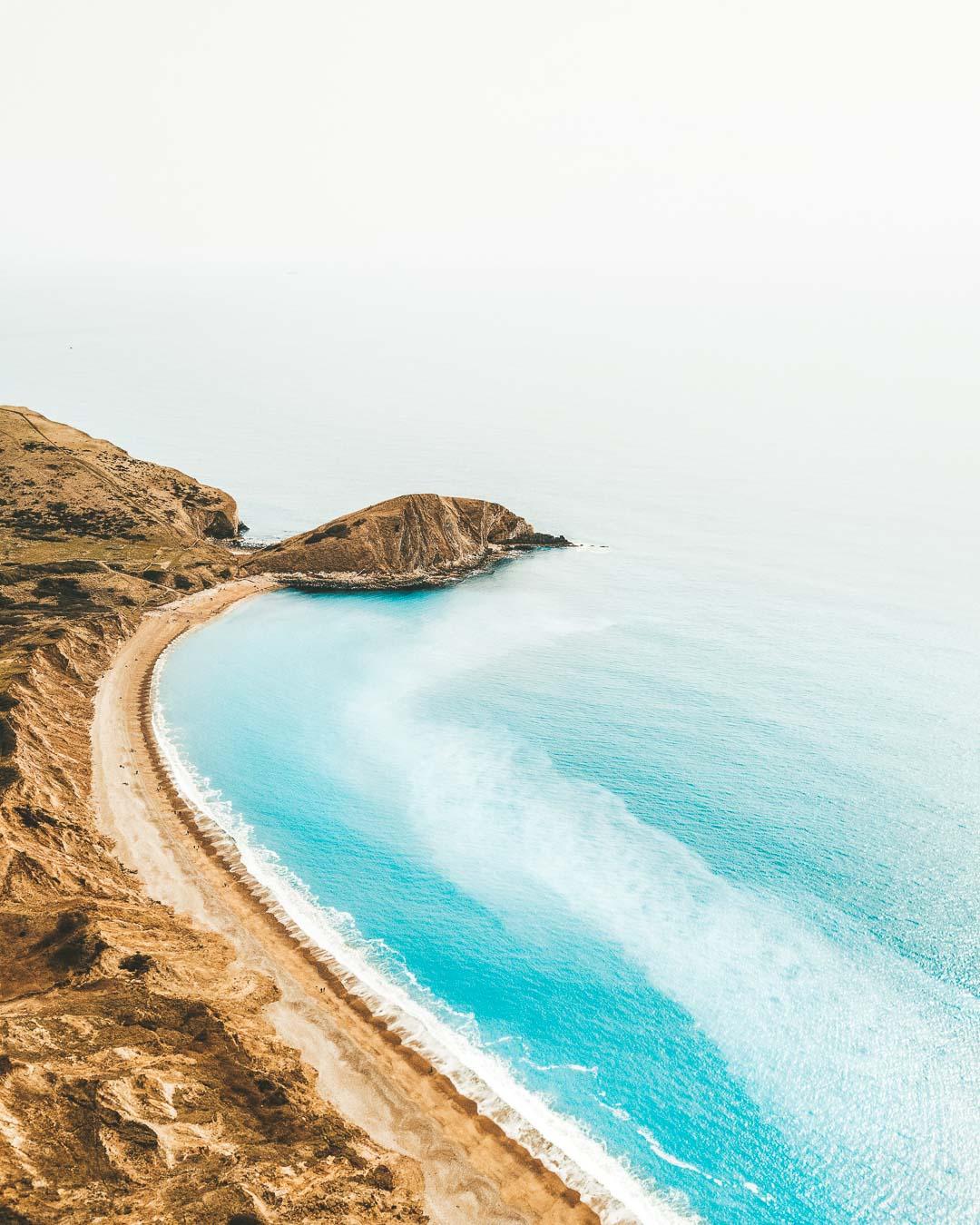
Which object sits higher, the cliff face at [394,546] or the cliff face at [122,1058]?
the cliff face at [394,546]

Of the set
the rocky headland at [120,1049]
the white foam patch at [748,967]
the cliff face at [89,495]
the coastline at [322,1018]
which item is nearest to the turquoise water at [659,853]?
the white foam patch at [748,967]

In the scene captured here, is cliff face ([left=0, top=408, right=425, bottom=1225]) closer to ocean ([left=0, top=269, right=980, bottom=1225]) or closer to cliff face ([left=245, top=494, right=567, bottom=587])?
ocean ([left=0, top=269, right=980, bottom=1225])

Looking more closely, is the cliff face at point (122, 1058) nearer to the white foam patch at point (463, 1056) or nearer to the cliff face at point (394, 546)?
the white foam patch at point (463, 1056)

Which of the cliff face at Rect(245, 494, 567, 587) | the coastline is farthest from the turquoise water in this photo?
the cliff face at Rect(245, 494, 567, 587)

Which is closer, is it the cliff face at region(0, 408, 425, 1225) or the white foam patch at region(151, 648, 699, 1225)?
the cliff face at region(0, 408, 425, 1225)

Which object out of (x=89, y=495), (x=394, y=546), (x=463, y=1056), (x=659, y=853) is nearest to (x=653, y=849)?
(x=659, y=853)

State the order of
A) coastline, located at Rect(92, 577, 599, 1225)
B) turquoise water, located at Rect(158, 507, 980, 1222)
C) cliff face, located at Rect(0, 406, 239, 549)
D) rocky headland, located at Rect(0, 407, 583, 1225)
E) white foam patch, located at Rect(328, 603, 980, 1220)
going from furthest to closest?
cliff face, located at Rect(0, 406, 239, 549) → turquoise water, located at Rect(158, 507, 980, 1222) → white foam patch, located at Rect(328, 603, 980, 1220) → coastline, located at Rect(92, 577, 599, 1225) → rocky headland, located at Rect(0, 407, 583, 1225)
